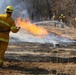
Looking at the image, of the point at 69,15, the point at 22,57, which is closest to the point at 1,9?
the point at 22,57

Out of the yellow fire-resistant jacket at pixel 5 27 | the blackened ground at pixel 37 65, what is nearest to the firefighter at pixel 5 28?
the yellow fire-resistant jacket at pixel 5 27

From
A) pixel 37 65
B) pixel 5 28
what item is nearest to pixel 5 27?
pixel 5 28

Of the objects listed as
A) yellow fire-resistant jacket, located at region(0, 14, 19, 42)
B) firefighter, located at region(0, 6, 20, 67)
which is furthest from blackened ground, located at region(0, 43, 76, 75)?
yellow fire-resistant jacket, located at region(0, 14, 19, 42)

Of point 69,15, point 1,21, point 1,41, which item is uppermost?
point 1,21

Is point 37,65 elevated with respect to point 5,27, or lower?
lower

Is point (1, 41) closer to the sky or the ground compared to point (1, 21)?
closer to the ground

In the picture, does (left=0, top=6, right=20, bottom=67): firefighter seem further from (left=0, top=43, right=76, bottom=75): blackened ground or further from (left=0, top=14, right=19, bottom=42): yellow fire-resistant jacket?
(left=0, top=43, right=76, bottom=75): blackened ground

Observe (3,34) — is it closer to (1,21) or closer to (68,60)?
(1,21)

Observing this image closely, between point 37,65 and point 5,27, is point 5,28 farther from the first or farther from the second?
point 37,65

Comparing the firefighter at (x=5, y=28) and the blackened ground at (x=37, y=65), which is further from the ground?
the firefighter at (x=5, y=28)

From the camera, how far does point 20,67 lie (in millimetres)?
10352

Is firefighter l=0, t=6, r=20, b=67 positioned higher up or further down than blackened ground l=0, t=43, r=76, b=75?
higher up

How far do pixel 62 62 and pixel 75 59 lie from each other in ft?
3.29

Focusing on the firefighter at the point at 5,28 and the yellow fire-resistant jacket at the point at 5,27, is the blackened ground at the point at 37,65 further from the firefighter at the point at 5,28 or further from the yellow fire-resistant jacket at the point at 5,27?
the yellow fire-resistant jacket at the point at 5,27
